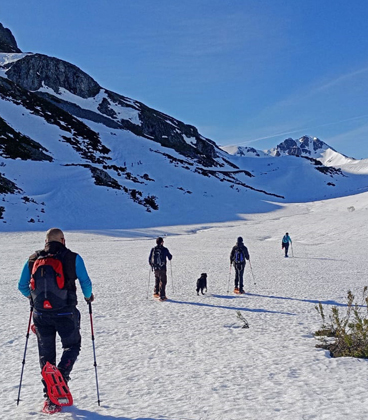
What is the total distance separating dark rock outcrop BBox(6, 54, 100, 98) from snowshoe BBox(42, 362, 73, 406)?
326 ft

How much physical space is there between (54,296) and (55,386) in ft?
3.42

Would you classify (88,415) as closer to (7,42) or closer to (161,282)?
(161,282)

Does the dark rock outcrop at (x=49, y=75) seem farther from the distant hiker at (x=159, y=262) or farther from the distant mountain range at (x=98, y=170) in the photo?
the distant hiker at (x=159, y=262)

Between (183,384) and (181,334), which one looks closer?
(183,384)

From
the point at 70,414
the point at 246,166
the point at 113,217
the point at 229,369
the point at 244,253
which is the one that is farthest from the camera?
the point at 246,166

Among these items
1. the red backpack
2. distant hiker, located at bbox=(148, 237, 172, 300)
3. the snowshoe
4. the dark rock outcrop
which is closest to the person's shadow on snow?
the snowshoe

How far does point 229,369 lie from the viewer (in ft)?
19.1

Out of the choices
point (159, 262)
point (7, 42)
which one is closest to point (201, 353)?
point (159, 262)

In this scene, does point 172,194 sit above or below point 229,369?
above

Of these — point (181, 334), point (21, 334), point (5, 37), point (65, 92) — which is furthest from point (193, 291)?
point (5, 37)

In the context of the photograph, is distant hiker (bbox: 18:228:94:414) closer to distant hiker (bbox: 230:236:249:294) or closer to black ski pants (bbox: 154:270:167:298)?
black ski pants (bbox: 154:270:167:298)

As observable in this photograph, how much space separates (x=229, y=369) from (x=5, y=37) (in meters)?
167

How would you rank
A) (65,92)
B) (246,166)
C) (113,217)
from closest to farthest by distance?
(113,217), (65,92), (246,166)

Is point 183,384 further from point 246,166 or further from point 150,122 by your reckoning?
point 246,166
